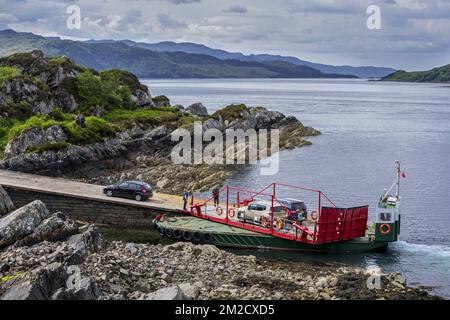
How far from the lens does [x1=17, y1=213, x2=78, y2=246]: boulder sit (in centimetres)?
3497

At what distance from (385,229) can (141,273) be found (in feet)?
60.2

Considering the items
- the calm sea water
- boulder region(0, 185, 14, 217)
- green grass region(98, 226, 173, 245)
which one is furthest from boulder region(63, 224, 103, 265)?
the calm sea water

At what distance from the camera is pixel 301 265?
3641 cm

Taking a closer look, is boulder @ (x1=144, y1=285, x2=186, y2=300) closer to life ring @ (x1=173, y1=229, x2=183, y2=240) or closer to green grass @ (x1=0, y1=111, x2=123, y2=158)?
life ring @ (x1=173, y1=229, x2=183, y2=240)

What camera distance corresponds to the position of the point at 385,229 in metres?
39.2

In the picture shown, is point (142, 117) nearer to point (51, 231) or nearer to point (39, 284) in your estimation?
point (51, 231)

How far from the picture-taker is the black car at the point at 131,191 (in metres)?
46.8

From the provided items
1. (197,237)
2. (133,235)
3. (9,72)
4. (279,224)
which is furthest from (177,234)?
(9,72)

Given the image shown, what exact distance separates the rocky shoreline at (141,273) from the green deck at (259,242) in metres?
2.65

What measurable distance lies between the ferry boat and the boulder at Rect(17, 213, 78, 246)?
806 cm

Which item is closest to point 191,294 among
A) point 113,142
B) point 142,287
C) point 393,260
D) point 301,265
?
point 142,287
